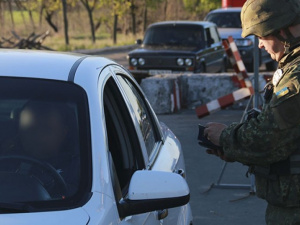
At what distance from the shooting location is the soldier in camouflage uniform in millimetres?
3059

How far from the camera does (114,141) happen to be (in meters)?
3.69

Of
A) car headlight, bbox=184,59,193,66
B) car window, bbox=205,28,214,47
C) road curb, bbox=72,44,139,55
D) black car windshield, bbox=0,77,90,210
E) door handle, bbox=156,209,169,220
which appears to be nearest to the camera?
black car windshield, bbox=0,77,90,210

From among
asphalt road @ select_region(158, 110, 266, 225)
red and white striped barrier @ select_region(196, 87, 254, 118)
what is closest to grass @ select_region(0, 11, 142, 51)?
asphalt road @ select_region(158, 110, 266, 225)

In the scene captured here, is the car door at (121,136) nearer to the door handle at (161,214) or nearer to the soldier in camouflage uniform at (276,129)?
the door handle at (161,214)

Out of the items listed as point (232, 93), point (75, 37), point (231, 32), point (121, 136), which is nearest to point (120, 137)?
point (121, 136)

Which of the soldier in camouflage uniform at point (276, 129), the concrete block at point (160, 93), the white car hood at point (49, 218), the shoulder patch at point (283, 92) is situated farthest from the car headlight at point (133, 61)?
the white car hood at point (49, 218)

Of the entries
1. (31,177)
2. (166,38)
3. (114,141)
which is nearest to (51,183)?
(31,177)

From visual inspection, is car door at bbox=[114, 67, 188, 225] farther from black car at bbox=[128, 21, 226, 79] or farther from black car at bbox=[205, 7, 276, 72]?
black car at bbox=[205, 7, 276, 72]

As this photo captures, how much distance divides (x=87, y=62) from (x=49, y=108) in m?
0.45

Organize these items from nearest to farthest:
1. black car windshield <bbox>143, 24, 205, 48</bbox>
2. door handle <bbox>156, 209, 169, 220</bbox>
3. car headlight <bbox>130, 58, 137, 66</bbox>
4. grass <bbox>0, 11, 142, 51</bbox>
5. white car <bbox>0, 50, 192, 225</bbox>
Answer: white car <bbox>0, 50, 192, 225</bbox>, door handle <bbox>156, 209, 169, 220</bbox>, car headlight <bbox>130, 58, 137, 66</bbox>, black car windshield <bbox>143, 24, 205, 48</bbox>, grass <bbox>0, 11, 142, 51</bbox>

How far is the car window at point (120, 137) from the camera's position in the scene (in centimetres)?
361

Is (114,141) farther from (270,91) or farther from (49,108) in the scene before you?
(270,91)

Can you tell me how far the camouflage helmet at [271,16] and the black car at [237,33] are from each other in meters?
16.6

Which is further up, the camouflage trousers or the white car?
the white car
